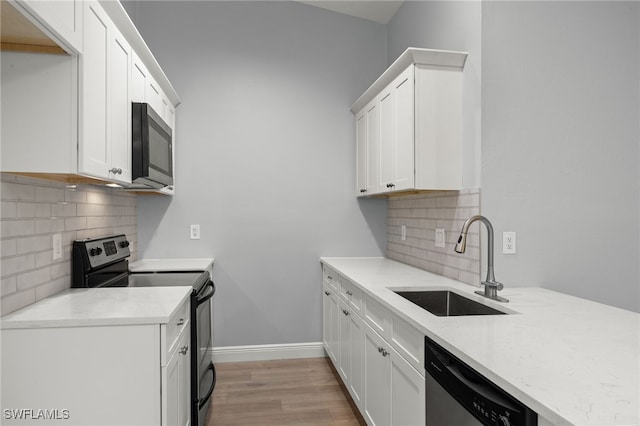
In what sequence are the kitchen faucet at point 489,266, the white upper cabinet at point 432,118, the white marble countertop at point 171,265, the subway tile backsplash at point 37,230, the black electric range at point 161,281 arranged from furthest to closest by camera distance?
1. the white marble countertop at point 171,265
2. the white upper cabinet at point 432,118
3. the black electric range at point 161,281
4. the kitchen faucet at point 489,266
5. the subway tile backsplash at point 37,230

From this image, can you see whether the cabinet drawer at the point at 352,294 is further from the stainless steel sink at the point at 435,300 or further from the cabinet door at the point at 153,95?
the cabinet door at the point at 153,95

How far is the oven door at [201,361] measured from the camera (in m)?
2.20

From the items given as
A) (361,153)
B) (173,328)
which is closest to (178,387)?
(173,328)

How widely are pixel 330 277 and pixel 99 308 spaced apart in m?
1.96

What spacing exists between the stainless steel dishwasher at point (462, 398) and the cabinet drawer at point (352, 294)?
96 centimetres

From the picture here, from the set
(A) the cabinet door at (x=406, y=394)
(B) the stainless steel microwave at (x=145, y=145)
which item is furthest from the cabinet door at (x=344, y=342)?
(B) the stainless steel microwave at (x=145, y=145)

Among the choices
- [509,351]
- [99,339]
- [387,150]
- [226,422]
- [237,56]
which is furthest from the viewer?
[237,56]

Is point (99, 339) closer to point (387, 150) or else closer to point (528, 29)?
point (387, 150)

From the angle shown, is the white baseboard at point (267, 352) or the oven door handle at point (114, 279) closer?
the oven door handle at point (114, 279)

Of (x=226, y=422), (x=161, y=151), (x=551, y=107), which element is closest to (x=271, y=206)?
(x=161, y=151)

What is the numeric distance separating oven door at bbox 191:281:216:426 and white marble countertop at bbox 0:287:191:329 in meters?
0.28

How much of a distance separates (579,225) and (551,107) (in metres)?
0.67

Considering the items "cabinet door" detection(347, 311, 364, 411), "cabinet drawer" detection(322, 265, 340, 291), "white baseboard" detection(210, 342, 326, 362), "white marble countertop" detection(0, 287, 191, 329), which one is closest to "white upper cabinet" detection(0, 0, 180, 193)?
"white marble countertop" detection(0, 287, 191, 329)

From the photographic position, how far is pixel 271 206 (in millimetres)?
3621
